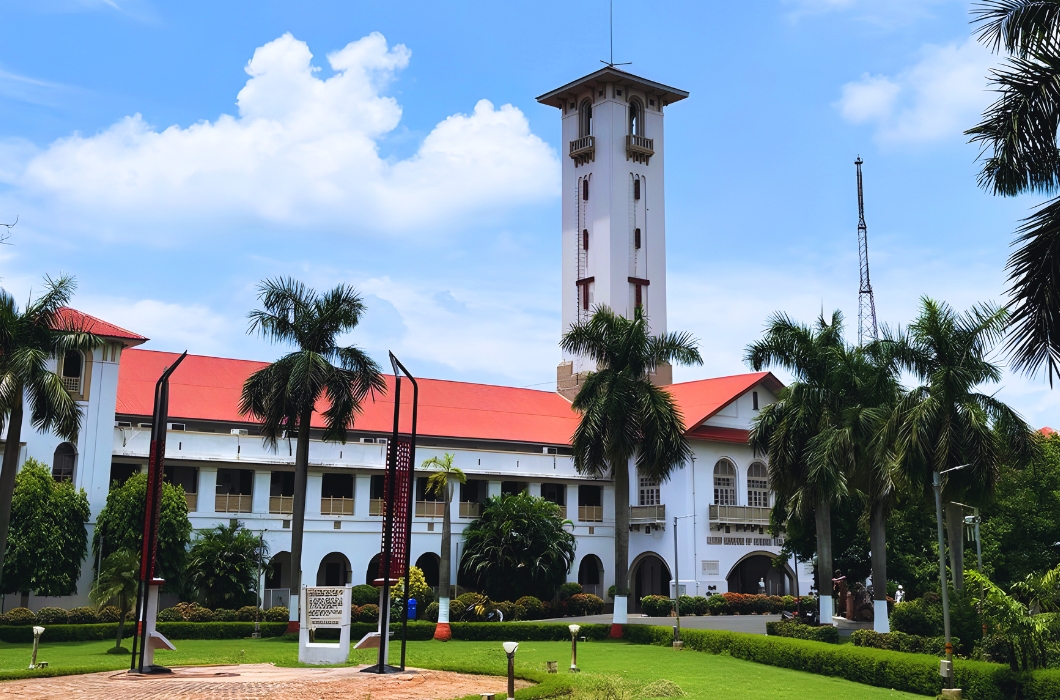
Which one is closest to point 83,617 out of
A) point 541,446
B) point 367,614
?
point 367,614

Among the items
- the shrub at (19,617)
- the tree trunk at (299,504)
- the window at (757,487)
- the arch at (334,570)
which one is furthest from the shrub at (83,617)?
the window at (757,487)

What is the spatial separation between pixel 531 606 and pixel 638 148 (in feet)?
96.2

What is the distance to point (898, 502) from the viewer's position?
32.7 metres

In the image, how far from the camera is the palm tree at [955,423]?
26.5 meters

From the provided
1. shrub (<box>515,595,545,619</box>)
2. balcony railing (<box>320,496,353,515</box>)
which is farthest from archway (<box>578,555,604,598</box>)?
balcony railing (<box>320,496,353,515</box>)

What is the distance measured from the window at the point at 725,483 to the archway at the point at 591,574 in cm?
633

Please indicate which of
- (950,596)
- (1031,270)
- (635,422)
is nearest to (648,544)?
(635,422)

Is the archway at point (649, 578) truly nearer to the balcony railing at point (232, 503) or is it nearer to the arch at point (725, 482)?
the arch at point (725, 482)

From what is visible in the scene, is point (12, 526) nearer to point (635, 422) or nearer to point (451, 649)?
point (451, 649)

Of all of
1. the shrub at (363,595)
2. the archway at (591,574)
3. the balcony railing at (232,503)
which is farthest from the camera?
the archway at (591,574)

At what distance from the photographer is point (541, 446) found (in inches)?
2101

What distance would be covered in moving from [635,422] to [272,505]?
15.8 m

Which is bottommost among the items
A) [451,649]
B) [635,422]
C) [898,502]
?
[451,649]

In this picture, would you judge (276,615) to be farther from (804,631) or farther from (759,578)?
(759,578)
